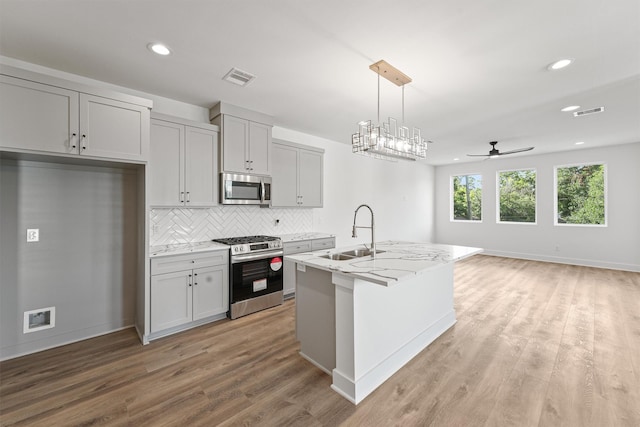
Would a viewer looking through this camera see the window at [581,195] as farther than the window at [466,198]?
No

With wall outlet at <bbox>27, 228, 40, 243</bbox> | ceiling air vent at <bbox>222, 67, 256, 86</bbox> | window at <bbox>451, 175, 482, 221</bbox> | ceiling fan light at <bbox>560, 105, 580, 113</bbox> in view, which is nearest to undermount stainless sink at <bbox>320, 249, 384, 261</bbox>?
ceiling air vent at <bbox>222, 67, 256, 86</bbox>

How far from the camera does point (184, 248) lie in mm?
3018

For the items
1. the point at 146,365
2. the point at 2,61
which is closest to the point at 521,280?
the point at 146,365

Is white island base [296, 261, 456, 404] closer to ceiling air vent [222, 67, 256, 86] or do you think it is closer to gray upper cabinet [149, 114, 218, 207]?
gray upper cabinet [149, 114, 218, 207]

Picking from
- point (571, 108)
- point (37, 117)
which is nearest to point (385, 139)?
point (37, 117)

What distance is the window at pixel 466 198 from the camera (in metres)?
7.66

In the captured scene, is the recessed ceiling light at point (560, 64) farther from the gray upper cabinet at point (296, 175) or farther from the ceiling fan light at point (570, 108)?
the gray upper cabinet at point (296, 175)

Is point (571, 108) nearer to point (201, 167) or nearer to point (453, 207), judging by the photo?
point (201, 167)

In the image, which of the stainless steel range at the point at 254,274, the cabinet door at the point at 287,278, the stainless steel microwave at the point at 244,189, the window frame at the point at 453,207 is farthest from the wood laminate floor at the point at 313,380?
the window frame at the point at 453,207

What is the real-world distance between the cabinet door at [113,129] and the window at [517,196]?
26.1ft

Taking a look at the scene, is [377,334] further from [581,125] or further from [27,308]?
[581,125]

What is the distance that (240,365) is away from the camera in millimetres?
2316

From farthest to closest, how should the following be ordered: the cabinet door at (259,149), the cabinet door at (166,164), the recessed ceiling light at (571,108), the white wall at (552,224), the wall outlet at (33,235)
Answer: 1. the white wall at (552,224)
2. the cabinet door at (259,149)
3. the recessed ceiling light at (571,108)
4. the cabinet door at (166,164)
5. the wall outlet at (33,235)

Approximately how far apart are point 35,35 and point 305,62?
2082 mm
